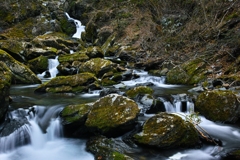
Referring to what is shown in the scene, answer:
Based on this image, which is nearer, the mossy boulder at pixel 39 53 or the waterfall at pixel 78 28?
the mossy boulder at pixel 39 53

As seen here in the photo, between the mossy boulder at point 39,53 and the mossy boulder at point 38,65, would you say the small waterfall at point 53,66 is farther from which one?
the mossy boulder at point 39,53

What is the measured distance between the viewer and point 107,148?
486 cm

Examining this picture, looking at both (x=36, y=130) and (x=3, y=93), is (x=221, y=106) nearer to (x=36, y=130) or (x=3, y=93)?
(x=36, y=130)

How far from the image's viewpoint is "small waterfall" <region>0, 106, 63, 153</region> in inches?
213

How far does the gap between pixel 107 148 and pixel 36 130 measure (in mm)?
2126

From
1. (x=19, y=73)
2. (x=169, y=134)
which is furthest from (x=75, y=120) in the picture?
(x=19, y=73)

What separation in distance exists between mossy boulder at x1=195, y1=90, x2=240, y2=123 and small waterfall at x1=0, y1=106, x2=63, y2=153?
12.7 feet

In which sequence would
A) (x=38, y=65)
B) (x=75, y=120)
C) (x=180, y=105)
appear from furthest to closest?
(x=38, y=65) < (x=180, y=105) < (x=75, y=120)

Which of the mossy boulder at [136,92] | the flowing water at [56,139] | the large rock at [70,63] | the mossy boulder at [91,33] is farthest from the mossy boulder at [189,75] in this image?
the mossy boulder at [91,33]

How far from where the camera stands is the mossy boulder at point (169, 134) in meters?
4.97

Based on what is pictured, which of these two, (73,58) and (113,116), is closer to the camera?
(113,116)

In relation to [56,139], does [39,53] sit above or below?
above

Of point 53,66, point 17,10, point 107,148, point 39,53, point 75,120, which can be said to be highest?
point 17,10

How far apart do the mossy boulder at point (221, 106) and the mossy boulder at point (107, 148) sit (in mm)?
2587
